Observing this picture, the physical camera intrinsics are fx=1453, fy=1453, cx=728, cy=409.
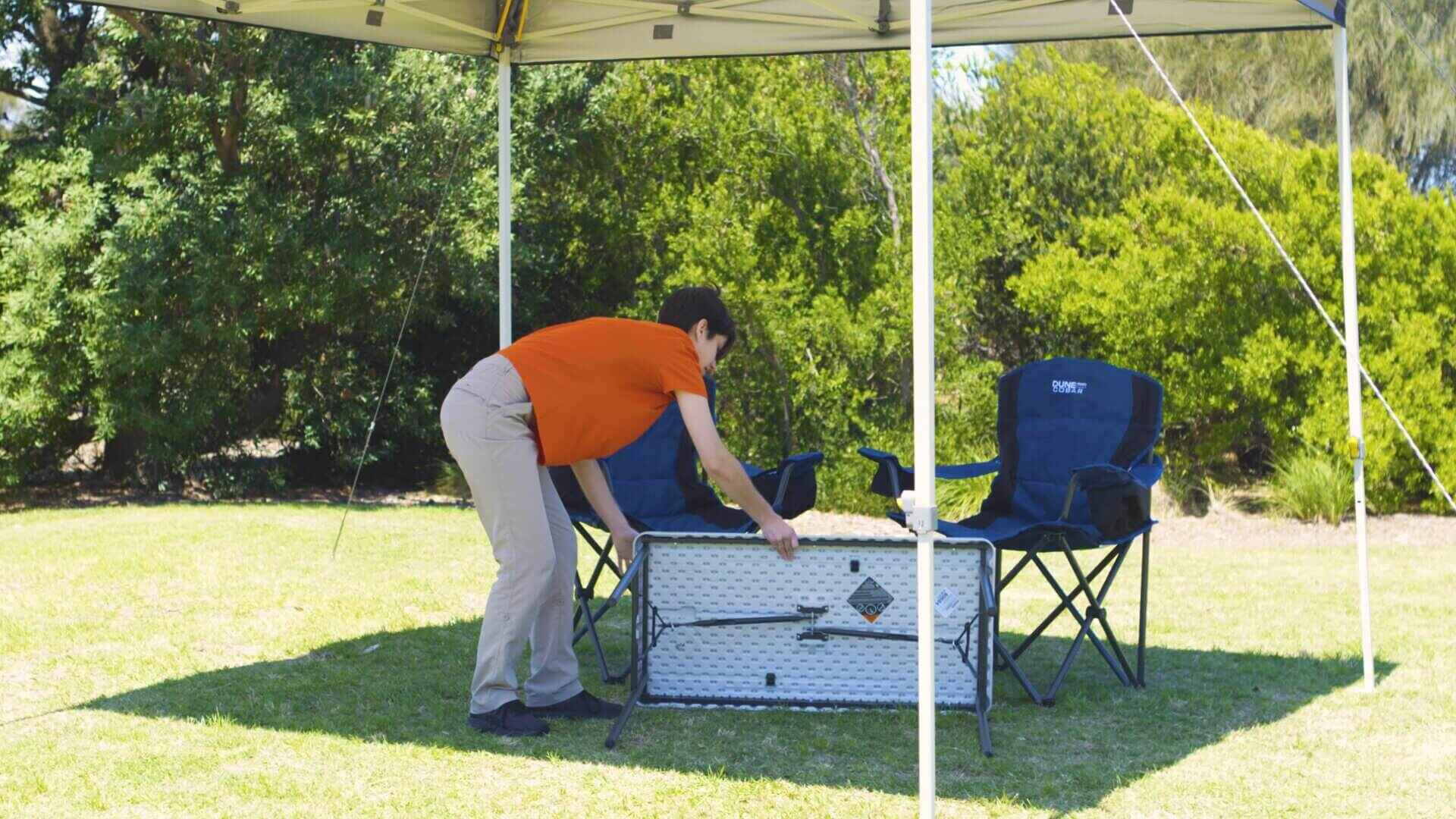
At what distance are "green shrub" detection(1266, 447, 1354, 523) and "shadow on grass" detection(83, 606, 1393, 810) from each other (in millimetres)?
3795

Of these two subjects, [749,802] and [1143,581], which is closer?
[749,802]

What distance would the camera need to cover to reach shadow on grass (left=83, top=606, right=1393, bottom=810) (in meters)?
3.25

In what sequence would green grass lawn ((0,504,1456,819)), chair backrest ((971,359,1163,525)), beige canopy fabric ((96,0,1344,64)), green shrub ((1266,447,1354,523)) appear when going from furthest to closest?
green shrub ((1266,447,1354,523)), beige canopy fabric ((96,0,1344,64)), chair backrest ((971,359,1163,525)), green grass lawn ((0,504,1456,819))

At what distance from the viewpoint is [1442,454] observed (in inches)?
315

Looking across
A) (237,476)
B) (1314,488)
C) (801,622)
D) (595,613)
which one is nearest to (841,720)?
(801,622)

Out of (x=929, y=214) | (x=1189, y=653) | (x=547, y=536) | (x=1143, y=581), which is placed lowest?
(x=1189, y=653)

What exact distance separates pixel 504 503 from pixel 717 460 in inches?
22.5

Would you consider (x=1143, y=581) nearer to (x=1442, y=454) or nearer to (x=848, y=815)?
(x=848, y=815)

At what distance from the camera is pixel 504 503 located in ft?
11.4

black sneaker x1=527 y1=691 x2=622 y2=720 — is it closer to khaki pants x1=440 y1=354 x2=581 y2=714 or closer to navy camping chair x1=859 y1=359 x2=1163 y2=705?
khaki pants x1=440 y1=354 x2=581 y2=714

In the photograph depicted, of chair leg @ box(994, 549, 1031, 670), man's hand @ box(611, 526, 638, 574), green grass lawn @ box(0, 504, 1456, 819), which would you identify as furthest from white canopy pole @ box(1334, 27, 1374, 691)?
man's hand @ box(611, 526, 638, 574)

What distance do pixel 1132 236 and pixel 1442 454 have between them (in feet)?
6.78

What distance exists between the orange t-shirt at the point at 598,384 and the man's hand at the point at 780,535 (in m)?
0.38

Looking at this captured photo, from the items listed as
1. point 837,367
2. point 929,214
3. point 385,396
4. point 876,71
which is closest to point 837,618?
point 929,214
